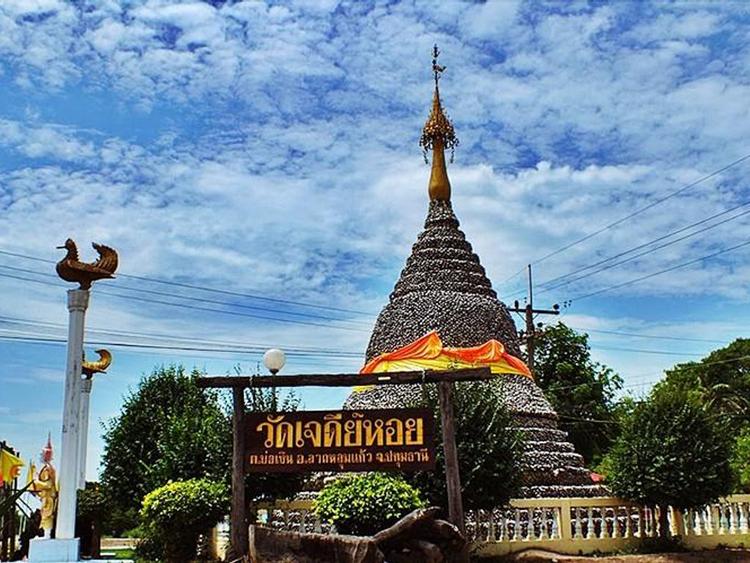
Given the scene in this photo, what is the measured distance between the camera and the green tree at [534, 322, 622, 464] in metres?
36.8

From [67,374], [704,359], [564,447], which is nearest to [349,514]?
[67,374]

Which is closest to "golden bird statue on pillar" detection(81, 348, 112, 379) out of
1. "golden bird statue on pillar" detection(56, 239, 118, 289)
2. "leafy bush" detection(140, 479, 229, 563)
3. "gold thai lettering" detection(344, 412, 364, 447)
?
"golden bird statue on pillar" detection(56, 239, 118, 289)

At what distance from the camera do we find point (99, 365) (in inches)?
883

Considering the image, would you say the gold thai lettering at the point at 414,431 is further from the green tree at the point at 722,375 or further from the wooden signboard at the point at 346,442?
the green tree at the point at 722,375

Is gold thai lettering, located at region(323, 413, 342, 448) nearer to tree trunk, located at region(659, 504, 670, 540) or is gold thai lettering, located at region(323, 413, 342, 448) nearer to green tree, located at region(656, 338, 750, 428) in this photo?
tree trunk, located at region(659, 504, 670, 540)

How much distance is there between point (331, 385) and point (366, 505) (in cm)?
194

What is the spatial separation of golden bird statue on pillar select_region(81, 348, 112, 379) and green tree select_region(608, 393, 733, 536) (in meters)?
13.6

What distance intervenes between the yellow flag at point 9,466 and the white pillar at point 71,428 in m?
2.53

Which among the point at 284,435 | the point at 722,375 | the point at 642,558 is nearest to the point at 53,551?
the point at 284,435

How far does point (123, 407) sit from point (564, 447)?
12.1 meters

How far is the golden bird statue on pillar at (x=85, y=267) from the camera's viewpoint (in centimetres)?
1819

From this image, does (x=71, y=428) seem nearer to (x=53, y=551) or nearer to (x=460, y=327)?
(x=53, y=551)

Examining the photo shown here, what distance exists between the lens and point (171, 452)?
658 inches

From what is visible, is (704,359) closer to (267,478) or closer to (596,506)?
(596,506)
